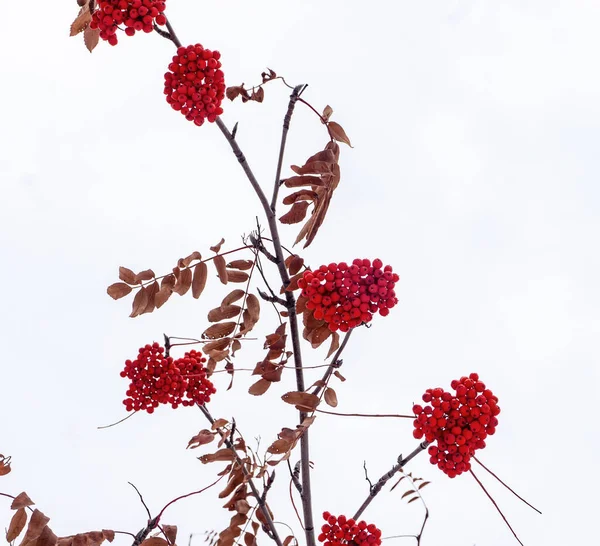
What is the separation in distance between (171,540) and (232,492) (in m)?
0.22

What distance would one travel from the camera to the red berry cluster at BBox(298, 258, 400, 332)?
3.80 ft

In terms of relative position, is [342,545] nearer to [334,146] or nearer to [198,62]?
[334,146]

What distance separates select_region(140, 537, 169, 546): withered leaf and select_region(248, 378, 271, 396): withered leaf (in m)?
0.35

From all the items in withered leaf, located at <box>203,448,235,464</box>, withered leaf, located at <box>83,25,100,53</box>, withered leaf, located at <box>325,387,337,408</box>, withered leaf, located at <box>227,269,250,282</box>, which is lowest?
withered leaf, located at <box>203,448,235,464</box>

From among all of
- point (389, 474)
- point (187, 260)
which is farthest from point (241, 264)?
point (389, 474)

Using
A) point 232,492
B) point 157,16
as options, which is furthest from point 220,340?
point 157,16

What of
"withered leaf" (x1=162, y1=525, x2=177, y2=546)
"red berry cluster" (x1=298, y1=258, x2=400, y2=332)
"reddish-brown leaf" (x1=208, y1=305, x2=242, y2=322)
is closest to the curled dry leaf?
"reddish-brown leaf" (x1=208, y1=305, x2=242, y2=322)

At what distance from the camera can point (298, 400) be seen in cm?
133

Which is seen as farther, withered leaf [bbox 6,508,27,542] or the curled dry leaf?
the curled dry leaf

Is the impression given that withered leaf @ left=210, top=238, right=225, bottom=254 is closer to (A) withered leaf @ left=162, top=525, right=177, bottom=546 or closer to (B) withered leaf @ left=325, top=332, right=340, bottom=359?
(B) withered leaf @ left=325, top=332, right=340, bottom=359

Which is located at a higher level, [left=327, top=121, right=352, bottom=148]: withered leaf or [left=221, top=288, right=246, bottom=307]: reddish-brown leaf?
[left=327, top=121, right=352, bottom=148]: withered leaf

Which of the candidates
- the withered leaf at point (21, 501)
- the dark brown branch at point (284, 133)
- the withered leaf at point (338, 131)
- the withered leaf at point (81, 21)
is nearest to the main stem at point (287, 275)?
the dark brown branch at point (284, 133)

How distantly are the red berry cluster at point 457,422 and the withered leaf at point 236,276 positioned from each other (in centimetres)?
49

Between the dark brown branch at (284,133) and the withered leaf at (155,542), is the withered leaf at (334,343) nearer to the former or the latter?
the dark brown branch at (284,133)
